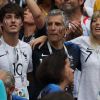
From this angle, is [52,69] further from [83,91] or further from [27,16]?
[27,16]

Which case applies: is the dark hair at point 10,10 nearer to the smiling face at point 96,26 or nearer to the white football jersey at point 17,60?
Result: the white football jersey at point 17,60

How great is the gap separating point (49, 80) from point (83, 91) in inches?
63.0

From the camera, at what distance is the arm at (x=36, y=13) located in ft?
18.1

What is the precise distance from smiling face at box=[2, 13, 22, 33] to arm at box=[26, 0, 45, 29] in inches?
17.0

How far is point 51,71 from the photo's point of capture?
143 inches

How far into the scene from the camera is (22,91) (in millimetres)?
4879

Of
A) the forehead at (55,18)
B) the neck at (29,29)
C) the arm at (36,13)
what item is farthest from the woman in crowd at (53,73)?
the neck at (29,29)

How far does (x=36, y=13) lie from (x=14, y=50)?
674mm

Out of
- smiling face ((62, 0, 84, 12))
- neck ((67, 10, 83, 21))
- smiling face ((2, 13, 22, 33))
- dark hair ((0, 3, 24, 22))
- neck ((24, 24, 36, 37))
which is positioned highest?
dark hair ((0, 3, 24, 22))

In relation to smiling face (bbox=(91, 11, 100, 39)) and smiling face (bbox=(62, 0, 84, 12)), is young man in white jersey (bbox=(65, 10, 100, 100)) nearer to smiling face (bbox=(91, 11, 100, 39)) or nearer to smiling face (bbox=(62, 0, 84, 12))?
smiling face (bbox=(91, 11, 100, 39))

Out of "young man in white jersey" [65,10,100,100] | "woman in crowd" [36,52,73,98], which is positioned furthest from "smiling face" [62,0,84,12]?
"woman in crowd" [36,52,73,98]

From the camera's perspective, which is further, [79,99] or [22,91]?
[79,99]

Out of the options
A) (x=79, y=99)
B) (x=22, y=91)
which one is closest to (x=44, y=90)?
(x=22, y=91)

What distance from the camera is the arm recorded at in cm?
553
